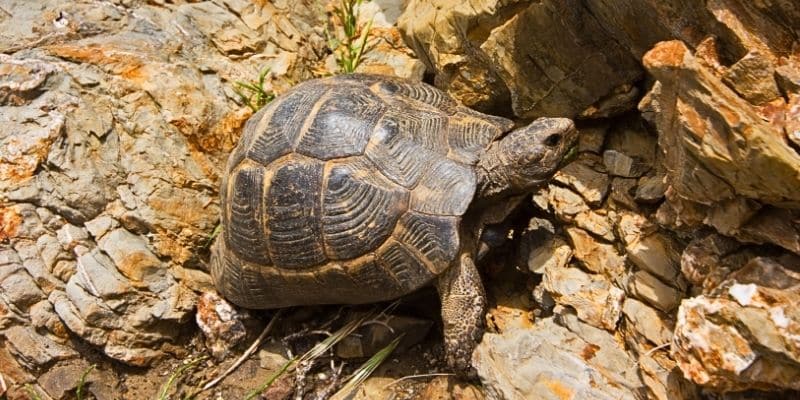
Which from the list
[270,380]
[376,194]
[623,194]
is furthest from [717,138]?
[270,380]

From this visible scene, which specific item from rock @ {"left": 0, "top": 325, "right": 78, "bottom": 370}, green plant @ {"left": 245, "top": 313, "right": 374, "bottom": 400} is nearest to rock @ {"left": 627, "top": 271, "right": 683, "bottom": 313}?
green plant @ {"left": 245, "top": 313, "right": 374, "bottom": 400}

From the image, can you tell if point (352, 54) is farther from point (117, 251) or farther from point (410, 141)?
point (117, 251)

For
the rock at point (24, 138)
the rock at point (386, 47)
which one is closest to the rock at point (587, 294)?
the rock at point (386, 47)

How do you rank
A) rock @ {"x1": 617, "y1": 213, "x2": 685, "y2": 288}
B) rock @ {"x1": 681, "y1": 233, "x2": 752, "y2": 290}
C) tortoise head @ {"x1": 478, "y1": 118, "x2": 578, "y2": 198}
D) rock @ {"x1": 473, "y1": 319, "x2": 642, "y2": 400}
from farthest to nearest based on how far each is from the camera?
1. tortoise head @ {"x1": 478, "y1": 118, "x2": 578, "y2": 198}
2. rock @ {"x1": 617, "y1": 213, "x2": 685, "y2": 288}
3. rock @ {"x1": 473, "y1": 319, "x2": 642, "y2": 400}
4. rock @ {"x1": 681, "y1": 233, "x2": 752, "y2": 290}

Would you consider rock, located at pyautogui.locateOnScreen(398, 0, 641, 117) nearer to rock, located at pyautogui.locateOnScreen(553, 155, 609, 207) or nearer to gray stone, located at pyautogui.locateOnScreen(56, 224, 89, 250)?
rock, located at pyautogui.locateOnScreen(553, 155, 609, 207)

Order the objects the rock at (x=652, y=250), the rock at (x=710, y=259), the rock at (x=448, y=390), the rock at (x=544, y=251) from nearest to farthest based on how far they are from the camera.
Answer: the rock at (x=710, y=259)
the rock at (x=652, y=250)
the rock at (x=448, y=390)
the rock at (x=544, y=251)

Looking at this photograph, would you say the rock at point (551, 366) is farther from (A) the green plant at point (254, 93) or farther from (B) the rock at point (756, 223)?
(A) the green plant at point (254, 93)
